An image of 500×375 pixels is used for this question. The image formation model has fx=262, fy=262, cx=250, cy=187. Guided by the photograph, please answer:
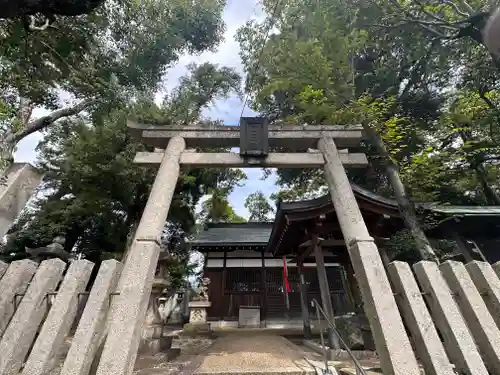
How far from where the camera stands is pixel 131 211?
12.6 m

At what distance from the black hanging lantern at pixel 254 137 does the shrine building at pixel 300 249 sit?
3.24 m

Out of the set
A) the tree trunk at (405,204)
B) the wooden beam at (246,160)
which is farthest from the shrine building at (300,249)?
the wooden beam at (246,160)

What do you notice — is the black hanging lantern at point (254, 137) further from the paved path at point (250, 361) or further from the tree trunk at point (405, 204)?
the paved path at point (250, 361)

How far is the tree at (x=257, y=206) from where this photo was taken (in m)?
31.0

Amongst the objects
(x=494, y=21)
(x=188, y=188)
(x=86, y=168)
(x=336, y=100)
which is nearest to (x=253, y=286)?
(x=188, y=188)

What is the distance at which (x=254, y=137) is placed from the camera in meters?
4.22

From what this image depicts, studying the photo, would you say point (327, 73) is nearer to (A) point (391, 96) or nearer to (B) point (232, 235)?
Answer: (A) point (391, 96)

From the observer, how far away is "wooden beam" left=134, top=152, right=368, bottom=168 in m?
4.05

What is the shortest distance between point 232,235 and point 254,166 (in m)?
11.6

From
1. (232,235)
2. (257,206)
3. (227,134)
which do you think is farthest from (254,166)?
(257,206)

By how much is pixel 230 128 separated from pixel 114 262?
2.64m

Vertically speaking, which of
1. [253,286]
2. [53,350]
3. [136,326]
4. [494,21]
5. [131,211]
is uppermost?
[131,211]

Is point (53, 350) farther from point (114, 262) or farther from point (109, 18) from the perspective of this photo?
point (109, 18)

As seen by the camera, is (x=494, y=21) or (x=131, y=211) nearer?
(x=494, y=21)
